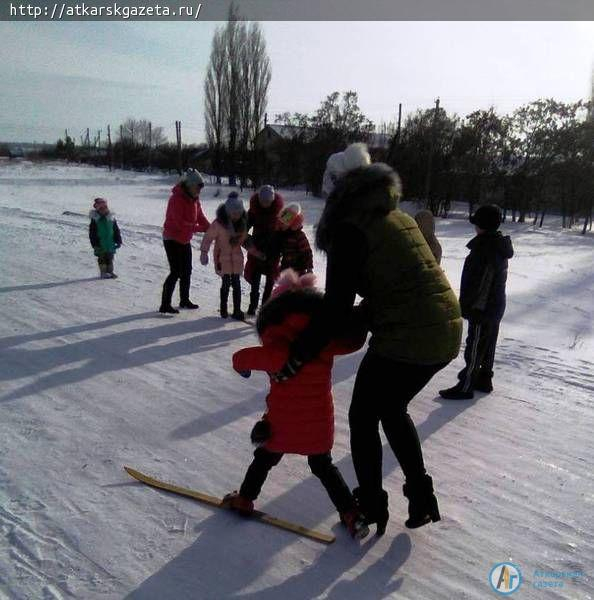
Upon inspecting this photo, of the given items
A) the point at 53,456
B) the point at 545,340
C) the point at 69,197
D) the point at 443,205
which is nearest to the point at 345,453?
the point at 53,456

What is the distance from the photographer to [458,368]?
4.85 m

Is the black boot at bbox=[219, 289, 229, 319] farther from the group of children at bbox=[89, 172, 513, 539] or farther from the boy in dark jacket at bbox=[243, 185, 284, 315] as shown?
the boy in dark jacket at bbox=[243, 185, 284, 315]

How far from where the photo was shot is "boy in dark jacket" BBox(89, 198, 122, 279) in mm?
7453

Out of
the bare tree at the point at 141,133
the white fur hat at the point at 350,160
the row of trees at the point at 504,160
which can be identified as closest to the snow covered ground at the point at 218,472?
the white fur hat at the point at 350,160

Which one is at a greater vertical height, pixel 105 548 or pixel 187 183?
pixel 187 183

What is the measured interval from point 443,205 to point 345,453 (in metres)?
23.8

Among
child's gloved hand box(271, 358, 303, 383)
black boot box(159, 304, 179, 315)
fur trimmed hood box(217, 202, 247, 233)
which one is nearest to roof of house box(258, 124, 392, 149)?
fur trimmed hood box(217, 202, 247, 233)

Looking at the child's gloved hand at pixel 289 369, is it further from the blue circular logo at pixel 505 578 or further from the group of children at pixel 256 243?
the group of children at pixel 256 243

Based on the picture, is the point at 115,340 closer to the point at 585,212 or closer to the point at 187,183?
the point at 187,183

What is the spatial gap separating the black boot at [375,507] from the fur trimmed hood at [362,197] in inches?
47.1

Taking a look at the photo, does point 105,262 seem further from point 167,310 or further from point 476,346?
point 476,346

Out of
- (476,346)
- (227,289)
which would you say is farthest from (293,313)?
(227,289)

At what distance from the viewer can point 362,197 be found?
217 cm

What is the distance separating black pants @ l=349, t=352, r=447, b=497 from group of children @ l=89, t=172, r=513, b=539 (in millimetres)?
131
